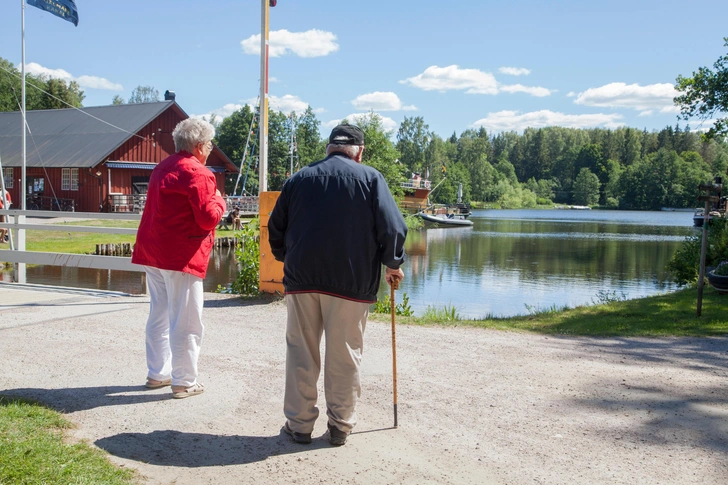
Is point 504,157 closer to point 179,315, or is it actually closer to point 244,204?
point 244,204

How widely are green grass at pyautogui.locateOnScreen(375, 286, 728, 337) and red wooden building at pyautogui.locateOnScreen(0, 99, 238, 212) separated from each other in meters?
33.6

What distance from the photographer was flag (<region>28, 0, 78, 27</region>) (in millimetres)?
21031

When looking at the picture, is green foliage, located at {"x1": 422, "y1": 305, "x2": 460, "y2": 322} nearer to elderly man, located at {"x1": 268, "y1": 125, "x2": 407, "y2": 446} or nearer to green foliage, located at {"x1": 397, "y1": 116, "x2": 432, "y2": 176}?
elderly man, located at {"x1": 268, "y1": 125, "x2": 407, "y2": 446}

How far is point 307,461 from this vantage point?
3.82 metres

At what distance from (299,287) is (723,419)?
10.6ft

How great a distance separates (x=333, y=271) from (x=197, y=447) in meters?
1.37

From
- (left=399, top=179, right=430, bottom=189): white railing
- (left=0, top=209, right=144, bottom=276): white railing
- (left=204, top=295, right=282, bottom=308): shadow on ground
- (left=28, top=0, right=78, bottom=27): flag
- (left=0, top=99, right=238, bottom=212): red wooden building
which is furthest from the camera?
(left=399, top=179, right=430, bottom=189): white railing

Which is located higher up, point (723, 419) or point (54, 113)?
point (54, 113)

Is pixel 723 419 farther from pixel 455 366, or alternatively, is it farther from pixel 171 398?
pixel 171 398

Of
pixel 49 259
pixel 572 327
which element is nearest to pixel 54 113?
pixel 49 259

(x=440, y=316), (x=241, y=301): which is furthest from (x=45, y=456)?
(x=440, y=316)

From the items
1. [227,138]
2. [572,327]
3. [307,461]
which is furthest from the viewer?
[227,138]

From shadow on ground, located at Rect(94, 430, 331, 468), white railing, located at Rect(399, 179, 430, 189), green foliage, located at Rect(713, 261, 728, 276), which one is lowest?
shadow on ground, located at Rect(94, 430, 331, 468)

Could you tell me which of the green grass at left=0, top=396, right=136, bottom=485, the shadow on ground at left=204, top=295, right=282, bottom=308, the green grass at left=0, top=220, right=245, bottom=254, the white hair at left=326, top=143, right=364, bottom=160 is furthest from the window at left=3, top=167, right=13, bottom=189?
the white hair at left=326, top=143, right=364, bottom=160
